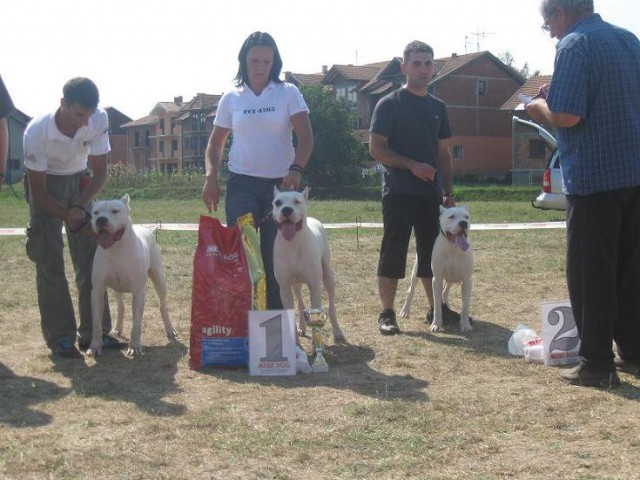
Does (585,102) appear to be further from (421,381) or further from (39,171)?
(39,171)

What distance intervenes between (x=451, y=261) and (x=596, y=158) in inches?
86.4

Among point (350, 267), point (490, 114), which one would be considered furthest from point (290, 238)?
point (490, 114)

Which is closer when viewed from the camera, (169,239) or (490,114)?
(169,239)

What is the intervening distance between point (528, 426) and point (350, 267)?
263 inches

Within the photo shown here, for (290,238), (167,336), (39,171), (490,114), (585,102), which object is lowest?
(167,336)

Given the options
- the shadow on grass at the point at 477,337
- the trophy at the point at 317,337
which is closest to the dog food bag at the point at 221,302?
the trophy at the point at 317,337

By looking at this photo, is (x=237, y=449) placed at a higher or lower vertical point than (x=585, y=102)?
lower

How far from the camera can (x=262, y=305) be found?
543 cm

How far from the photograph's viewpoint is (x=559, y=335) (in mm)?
5156

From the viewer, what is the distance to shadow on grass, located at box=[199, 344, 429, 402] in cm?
456

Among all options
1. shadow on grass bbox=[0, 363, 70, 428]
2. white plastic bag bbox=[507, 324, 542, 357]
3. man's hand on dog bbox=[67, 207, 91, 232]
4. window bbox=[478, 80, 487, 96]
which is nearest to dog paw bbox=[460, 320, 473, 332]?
white plastic bag bbox=[507, 324, 542, 357]

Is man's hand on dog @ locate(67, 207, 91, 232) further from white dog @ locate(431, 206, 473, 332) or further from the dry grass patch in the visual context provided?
white dog @ locate(431, 206, 473, 332)

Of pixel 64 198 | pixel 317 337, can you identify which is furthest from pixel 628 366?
pixel 64 198

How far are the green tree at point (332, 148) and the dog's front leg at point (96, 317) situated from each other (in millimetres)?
45544
